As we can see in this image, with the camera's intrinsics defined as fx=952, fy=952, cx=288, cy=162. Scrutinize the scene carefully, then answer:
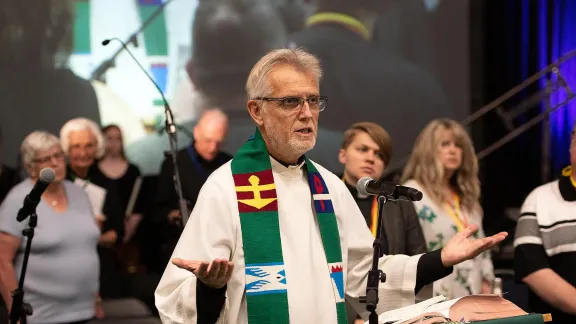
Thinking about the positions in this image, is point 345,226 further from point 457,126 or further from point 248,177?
point 457,126

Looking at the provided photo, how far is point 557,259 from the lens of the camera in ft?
15.3

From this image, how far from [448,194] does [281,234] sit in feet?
7.11

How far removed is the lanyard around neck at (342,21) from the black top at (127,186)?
2100 millimetres

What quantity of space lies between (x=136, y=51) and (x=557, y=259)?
168 inches

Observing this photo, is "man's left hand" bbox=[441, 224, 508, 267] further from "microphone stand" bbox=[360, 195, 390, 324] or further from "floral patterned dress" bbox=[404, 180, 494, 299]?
"floral patterned dress" bbox=[404, 180, 494, 299]

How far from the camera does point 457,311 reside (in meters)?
3.07

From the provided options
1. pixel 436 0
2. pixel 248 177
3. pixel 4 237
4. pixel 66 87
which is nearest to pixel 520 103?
pixel 436 0

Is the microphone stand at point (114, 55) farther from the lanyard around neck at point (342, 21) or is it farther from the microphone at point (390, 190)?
the microphone at point (390, 190)

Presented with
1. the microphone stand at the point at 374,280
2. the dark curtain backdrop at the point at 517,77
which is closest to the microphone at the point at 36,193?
the microphone stand at the point at 374,280

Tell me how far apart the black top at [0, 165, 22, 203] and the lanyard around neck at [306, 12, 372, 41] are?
2765 millimetres

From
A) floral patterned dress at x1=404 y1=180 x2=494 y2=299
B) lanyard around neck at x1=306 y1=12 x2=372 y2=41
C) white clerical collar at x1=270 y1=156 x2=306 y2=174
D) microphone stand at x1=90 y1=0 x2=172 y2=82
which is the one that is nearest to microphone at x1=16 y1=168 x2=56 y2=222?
white clerical collar at x1=270 y1=156 x2=306 y2=174

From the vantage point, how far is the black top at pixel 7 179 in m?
6.95

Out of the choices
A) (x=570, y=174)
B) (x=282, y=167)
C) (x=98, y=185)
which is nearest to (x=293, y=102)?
(x=282, y=167)

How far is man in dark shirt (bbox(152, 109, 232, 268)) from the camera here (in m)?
6.25
